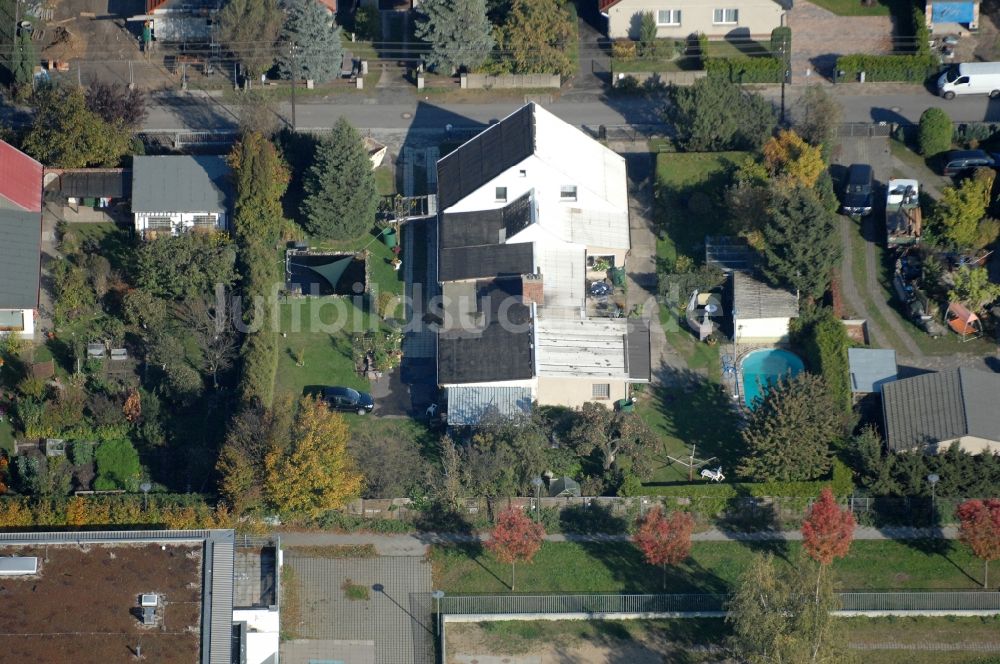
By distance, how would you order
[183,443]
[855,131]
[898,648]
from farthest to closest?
[855,131], [183,443], [898,648]

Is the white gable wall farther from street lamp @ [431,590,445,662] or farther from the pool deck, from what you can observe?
street lamp @ [431,590,445,662]

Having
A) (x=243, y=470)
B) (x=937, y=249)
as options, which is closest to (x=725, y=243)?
(x=937, y=249)

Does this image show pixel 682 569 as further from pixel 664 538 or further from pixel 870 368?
pixel 870 368

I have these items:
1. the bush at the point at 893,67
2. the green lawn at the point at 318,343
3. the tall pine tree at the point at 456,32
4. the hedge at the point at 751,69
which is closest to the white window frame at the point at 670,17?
the hedge at the point at 751,69

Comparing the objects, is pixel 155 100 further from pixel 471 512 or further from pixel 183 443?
pixel 471 512

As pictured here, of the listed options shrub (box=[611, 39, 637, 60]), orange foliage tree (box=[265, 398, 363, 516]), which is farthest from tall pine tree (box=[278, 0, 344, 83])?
orange foliage tree (box=[265, 398, 363, 516])

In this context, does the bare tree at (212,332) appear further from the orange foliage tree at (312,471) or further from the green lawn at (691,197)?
the green lawn at (691,197)

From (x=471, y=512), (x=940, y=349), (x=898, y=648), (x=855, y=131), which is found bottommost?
(x=898, y=648)
